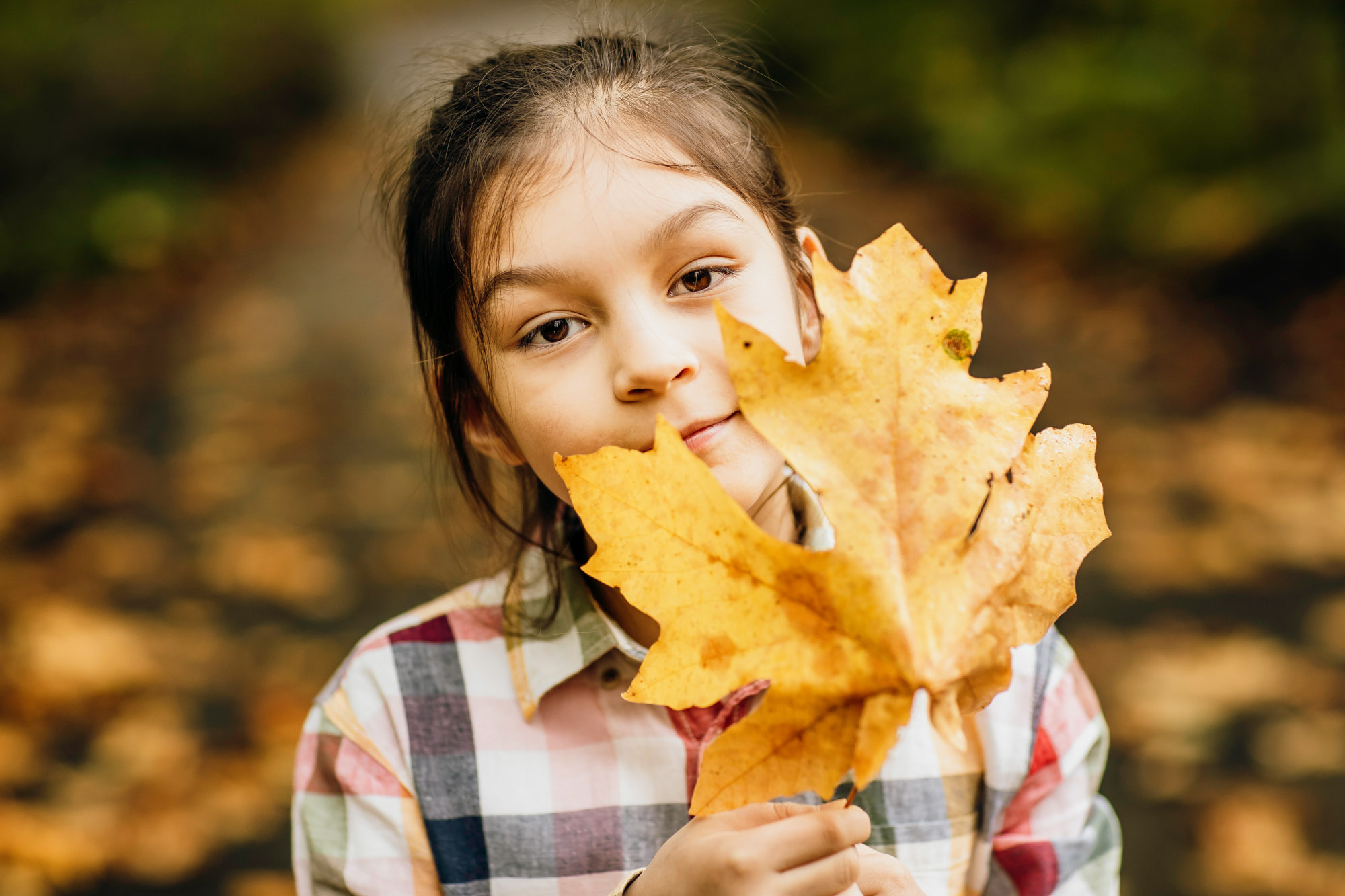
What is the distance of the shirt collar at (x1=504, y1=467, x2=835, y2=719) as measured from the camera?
3.83 ft

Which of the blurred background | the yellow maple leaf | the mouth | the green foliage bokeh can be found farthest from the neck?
the green foliage bokeh

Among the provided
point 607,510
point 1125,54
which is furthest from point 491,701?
point 1125,54

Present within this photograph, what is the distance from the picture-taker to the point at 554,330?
98cm

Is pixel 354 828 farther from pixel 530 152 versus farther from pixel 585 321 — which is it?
pixel 530 152

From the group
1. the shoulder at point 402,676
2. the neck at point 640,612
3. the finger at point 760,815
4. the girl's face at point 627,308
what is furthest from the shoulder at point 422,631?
the finger at point 760,815

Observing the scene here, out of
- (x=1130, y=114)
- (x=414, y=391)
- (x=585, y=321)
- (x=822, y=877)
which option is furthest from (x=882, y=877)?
(x=1130, y=114)

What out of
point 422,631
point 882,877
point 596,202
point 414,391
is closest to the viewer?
point 882,877

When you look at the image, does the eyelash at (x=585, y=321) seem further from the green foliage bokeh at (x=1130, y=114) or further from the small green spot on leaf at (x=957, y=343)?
the green foliage bokeh at (x=1130, y=114)

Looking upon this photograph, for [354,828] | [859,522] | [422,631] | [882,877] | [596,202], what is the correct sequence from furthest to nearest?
[422,631]
[354,828]
[596,202]
[882,877]
[859,522]

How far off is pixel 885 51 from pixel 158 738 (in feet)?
19.5

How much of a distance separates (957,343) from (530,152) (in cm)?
53

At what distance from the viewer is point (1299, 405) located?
326 cm

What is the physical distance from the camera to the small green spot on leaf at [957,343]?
2.20ft

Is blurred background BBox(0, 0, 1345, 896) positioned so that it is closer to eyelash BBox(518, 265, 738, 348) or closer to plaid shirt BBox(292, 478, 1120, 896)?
plaid shirt BBox(292, 478, 1120, 896)
